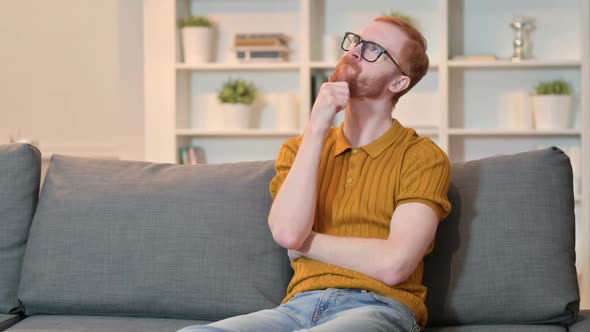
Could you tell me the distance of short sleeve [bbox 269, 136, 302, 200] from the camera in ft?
6.99

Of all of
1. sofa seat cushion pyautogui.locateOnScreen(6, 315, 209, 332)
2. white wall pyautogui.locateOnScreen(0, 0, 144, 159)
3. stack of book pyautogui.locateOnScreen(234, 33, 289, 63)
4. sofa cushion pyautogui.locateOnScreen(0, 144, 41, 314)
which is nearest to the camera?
sofa seat cushion pyautogui.locateOnScreen(6, 315, 209, 332)

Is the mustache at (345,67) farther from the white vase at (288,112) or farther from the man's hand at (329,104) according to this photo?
the white vase at (288,112)

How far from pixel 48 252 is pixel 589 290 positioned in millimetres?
2904

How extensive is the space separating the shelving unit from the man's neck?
240cm

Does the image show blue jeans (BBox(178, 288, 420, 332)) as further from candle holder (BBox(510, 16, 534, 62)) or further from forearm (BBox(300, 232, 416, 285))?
candle holder (BBox(510, 16, 534, 62))

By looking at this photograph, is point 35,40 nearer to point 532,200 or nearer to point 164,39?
point 164,39

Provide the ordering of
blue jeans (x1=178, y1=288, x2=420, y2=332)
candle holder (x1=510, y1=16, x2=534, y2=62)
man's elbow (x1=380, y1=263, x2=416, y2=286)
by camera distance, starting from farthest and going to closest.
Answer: candle holder (x1=510, y1=16, x2=534, y2=62), man's elbow (x1=380, y1=263, x2=416, y2=286), blue jeans (x1=178, y1=288, x2=420, y2=332)

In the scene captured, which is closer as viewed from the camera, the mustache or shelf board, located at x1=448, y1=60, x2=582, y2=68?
the mustache

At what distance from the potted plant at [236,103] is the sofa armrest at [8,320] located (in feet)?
8.33

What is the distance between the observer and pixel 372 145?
6.89 ft

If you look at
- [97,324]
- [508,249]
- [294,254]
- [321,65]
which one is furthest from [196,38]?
[508,249]

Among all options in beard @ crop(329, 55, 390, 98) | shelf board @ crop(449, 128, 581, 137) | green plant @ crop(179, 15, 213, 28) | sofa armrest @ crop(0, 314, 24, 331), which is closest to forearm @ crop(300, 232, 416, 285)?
beard @ crop(329, 55, 390, 98)

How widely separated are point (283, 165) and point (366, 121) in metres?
0.23

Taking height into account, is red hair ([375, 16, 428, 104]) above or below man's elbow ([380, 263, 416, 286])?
above
